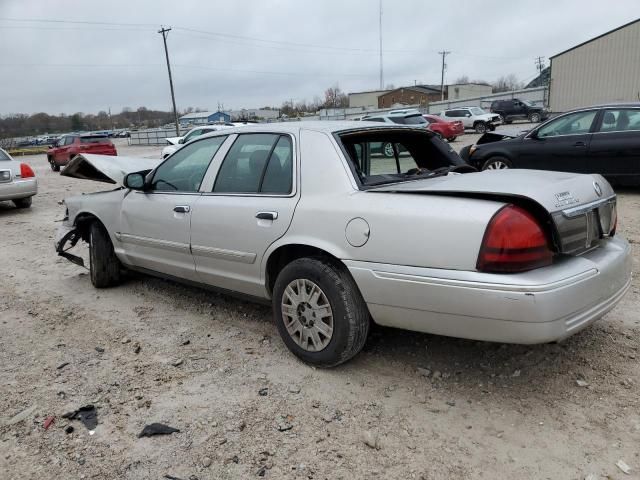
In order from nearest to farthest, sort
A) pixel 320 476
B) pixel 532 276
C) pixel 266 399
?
pixel 320 476, pixel 532 276, pixel 266 399

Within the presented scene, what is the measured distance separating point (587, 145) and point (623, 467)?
7113mm

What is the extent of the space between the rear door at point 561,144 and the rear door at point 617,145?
13 cm

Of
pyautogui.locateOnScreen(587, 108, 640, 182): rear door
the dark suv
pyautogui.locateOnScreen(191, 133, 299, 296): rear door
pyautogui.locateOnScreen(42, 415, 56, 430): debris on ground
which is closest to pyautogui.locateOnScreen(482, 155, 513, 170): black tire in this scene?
pyautogui.locateOnScreen(587, 108, 640, 182): rear door

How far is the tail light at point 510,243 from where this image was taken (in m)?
2.52

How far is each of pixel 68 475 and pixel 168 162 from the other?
265cm

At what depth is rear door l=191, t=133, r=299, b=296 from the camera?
343 cm

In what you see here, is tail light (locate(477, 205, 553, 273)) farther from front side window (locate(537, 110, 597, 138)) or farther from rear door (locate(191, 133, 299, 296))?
front side window (locate(537, 110, 597, 138))

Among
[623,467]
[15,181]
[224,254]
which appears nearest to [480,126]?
[15,181]

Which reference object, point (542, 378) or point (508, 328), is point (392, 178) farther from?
point (542, 378)

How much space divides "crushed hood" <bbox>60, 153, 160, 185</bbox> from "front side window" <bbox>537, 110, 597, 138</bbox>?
21.5ft

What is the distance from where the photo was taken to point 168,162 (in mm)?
4434

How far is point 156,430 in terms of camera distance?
2.78 m

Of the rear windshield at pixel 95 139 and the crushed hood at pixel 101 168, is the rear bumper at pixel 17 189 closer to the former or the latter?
the crushed hood at pixel 101 168

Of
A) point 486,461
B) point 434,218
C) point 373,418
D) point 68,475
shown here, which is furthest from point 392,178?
point 68,475
